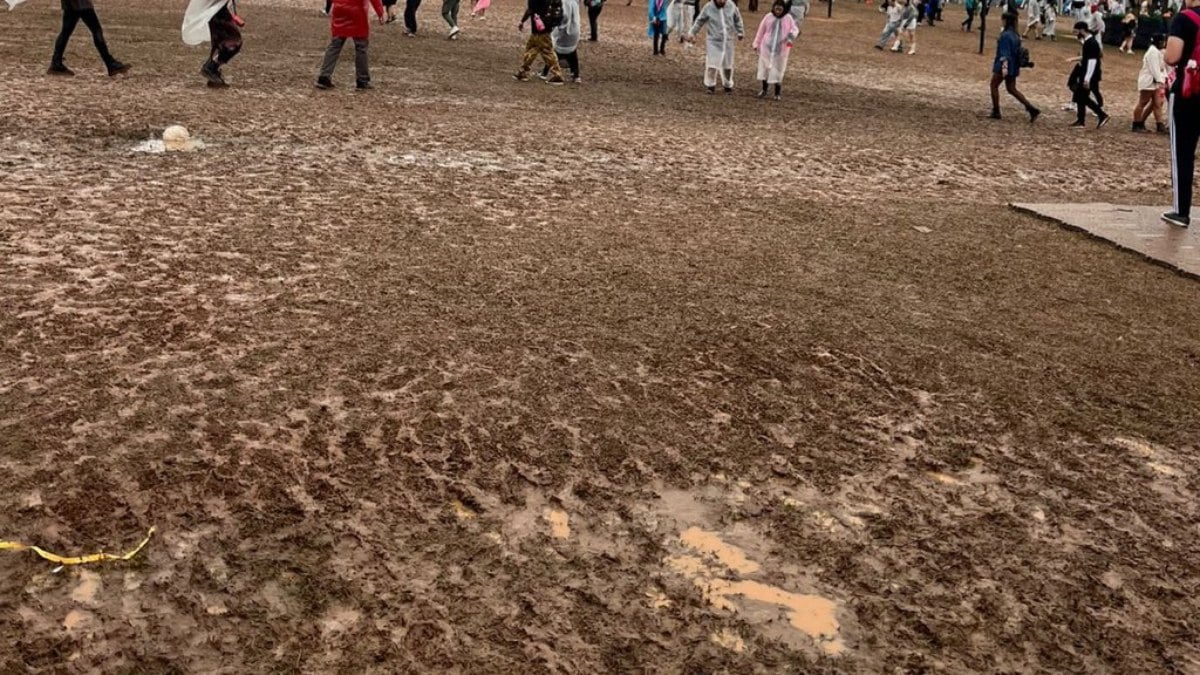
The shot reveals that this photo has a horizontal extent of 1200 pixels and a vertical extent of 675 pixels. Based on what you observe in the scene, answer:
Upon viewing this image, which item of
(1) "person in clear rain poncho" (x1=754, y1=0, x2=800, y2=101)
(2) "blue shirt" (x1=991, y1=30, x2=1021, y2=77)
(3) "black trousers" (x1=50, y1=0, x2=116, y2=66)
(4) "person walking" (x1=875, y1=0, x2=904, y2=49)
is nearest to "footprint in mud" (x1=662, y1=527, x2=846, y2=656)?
(3) "black trousers" (x1=50, y1=0, x2=116, y2=66)

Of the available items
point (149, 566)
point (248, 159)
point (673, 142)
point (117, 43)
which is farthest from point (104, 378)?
point (117, 43)

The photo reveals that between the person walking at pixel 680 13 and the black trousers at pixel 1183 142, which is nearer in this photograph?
the black trousers at pixel 1183 142

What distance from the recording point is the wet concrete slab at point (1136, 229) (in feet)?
21.5

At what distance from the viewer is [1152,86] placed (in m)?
14.0

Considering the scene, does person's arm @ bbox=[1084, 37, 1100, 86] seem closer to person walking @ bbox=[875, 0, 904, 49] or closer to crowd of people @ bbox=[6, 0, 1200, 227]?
crowd of people @ bbox=[6, 0, 1200, 227]

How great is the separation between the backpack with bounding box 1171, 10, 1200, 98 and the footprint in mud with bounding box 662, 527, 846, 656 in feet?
19.7

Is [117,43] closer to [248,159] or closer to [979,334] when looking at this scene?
[248,159]

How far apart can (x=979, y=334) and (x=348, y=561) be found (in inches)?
134

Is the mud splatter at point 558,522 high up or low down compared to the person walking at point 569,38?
down

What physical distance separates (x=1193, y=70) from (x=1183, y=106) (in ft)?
1.03

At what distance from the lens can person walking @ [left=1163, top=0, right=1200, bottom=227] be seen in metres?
6.87

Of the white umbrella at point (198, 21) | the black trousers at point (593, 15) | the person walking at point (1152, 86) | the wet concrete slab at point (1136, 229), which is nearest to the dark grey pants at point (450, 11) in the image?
the black trousers at point (593, 15)

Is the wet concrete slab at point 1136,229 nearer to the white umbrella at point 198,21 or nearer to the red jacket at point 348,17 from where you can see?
the red jacket at point 348,17

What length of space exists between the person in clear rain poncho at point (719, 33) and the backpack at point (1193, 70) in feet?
27.5
